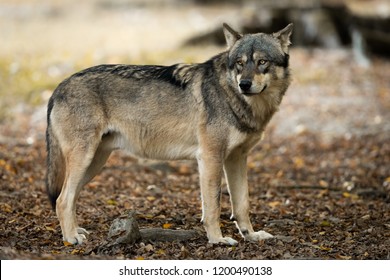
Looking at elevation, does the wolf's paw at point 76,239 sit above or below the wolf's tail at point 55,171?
below

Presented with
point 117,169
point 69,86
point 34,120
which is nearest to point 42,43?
point 34,120

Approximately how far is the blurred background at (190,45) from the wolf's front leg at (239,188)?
619 cm

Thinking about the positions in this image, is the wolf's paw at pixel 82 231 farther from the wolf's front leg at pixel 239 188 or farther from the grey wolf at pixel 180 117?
the wolf's front leg at pixel 239 188

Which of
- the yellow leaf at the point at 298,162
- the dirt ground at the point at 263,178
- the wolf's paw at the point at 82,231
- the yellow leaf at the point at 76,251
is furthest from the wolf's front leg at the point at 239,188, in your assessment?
the yellow leaf at the point at 298,162

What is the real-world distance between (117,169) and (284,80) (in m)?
4.22

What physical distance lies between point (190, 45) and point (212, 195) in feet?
42.7

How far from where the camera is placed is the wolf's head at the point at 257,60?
19.5 feet

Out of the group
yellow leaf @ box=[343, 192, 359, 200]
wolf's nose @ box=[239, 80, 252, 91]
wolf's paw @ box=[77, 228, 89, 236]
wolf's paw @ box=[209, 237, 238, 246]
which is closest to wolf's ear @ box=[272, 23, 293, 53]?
wolf's nose @ box=[239, 80, 252, 91]

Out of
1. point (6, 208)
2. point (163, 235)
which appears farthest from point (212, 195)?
point (6, 208)

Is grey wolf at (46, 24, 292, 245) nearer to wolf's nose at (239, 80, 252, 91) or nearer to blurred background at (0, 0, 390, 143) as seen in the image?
wolf's nose at (239, 80, 252, 91)

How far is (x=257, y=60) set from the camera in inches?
237

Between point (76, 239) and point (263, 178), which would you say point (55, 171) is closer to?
point (76, 239)

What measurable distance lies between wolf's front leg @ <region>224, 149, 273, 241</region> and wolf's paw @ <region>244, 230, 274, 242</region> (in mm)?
32

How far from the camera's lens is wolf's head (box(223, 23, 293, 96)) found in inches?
234
